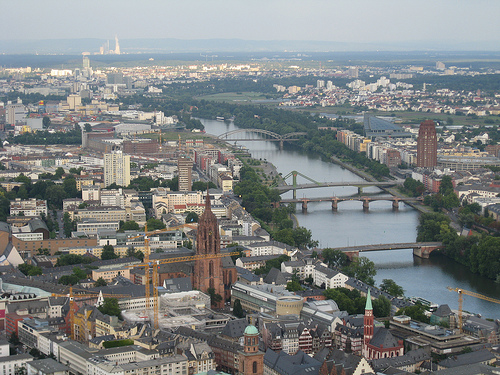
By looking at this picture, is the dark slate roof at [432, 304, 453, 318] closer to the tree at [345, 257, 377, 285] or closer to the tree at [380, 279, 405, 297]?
the tree at [380, 279, 405, 297]

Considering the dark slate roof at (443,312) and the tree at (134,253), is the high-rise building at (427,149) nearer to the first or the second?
the tree at (134,253)

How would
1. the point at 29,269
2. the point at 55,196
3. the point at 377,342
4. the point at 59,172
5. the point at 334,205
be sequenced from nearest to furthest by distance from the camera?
the point at 377,342 → the point at 29,269 → the point at 55,196 → the point at 334,205 → the point at 59,172

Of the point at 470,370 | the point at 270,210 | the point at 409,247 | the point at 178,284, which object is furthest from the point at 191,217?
the point at 470,370

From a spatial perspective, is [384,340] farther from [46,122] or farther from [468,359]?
[46,122]

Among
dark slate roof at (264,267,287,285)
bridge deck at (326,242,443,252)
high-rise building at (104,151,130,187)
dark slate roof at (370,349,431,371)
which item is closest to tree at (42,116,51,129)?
high-rise building at (104,151,130,187)

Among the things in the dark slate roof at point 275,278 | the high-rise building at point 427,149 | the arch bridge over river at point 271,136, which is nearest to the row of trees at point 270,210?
the dark slate roof at point 275,278

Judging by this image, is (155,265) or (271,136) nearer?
(155,265)

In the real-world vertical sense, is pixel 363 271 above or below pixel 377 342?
below
